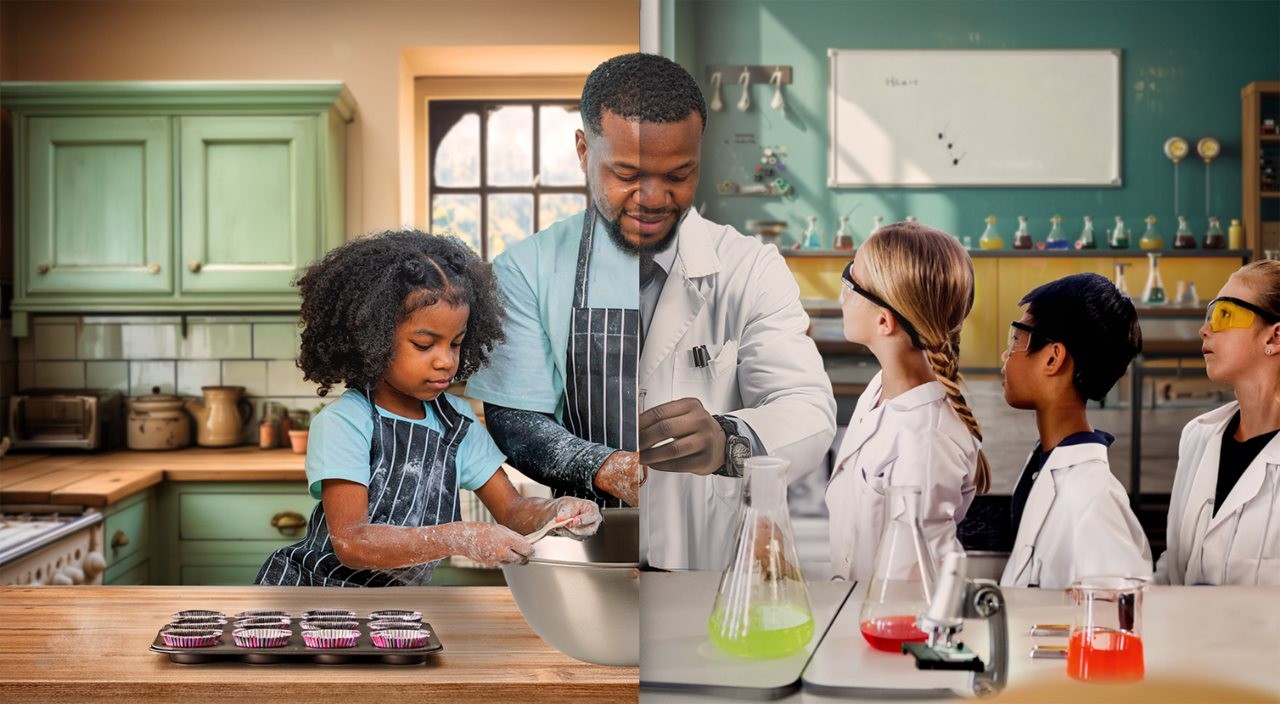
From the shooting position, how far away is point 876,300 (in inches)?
80.7

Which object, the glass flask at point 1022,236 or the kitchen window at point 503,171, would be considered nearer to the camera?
the glass flask at point 1022,236

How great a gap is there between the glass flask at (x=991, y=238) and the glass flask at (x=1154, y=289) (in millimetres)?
251

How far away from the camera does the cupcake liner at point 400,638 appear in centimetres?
197

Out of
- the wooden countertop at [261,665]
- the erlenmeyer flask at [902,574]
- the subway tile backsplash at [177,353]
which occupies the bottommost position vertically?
the wooden countertop at [261,665]

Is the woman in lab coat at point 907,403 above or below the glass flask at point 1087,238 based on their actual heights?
below

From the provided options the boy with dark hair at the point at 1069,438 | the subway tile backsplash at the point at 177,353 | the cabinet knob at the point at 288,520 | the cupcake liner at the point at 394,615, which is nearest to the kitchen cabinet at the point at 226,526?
the cabinet knob at the point at 288,520

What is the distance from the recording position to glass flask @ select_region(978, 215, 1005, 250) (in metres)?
2.05

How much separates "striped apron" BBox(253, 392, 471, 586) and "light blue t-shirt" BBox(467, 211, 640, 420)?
0.35ft

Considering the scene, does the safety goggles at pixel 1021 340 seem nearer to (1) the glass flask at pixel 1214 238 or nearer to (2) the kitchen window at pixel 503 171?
(1) the glass flask at pixel 1214 238

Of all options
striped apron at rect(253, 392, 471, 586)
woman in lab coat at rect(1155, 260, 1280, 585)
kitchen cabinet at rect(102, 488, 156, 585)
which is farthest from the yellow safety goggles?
kitchen cabinet at rect(102, 488, 156, 585)

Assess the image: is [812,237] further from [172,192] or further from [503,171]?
[172,192]

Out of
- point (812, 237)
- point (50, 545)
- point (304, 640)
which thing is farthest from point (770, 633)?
point (50, 545)

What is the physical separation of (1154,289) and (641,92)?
3.17 ft

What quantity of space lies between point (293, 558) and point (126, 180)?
30.5 inches
